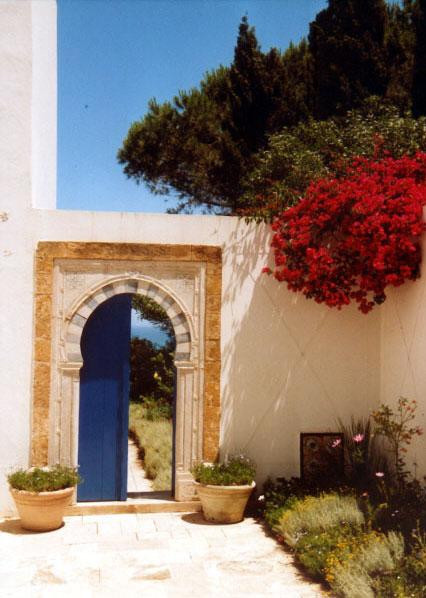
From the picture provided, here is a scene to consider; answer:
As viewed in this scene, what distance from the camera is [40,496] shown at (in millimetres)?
6535

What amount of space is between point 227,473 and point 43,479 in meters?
1.99

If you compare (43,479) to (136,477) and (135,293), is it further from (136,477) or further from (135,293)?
(136,477)

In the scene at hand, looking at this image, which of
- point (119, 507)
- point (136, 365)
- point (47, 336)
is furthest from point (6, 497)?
point (136, 365)

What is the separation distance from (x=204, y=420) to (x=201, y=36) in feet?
22.5

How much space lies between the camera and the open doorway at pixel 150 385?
11453mm

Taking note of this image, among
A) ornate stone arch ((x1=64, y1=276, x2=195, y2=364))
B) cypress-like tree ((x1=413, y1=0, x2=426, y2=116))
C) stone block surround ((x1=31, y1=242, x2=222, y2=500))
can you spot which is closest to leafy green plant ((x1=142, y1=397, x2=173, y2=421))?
stone block surround ((x1=31, y1=242, x2=222, y2=500))

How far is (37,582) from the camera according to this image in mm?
5270

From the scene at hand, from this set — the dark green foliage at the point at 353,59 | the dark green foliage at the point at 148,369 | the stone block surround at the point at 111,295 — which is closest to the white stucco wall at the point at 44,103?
the stone block surround at the point at 111,295

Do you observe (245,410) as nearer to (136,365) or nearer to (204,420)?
(204,420)

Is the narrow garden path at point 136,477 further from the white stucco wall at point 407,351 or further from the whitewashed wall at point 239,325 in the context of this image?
the white stucco wall at point 407,351

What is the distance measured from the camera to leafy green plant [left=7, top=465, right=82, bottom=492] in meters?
6.62

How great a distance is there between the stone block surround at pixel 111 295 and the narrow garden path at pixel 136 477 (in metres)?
1.55

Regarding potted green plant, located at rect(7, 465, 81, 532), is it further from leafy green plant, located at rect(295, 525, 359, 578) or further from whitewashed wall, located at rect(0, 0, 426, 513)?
leafy green plant, located at rect(295, 525, 359, 578)

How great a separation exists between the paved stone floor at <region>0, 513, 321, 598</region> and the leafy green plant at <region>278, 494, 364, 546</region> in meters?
0.22
